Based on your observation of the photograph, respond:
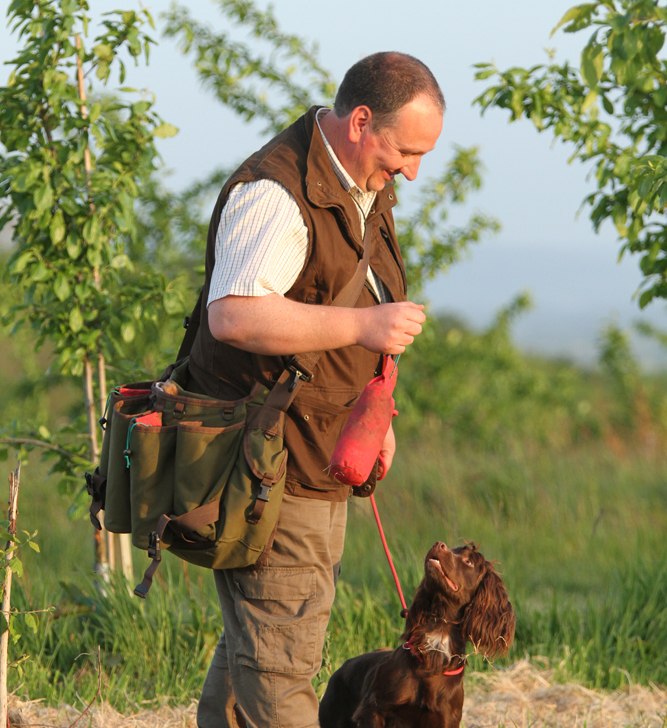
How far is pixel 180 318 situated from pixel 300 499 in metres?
2.34

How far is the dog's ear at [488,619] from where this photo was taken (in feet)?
8.61

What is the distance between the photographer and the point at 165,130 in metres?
3.89

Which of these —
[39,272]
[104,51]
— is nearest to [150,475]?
[39,272]

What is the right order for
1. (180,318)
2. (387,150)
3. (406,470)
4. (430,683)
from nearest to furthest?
(387,150) < (430,683) < (180,318) < (406,470)

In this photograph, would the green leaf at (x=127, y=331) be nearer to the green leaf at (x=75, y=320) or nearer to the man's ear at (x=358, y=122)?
the green leaf at (x=75, y=320)

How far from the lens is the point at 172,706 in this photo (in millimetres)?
3346

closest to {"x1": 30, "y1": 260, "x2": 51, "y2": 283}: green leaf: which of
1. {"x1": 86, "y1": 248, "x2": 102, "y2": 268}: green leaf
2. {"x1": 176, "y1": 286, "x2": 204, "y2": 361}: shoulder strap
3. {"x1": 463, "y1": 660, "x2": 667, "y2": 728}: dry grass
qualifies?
{"x1": 86, "y1": 248, "x2": 102, "y2": 268}: green leaf

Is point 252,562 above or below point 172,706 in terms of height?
above

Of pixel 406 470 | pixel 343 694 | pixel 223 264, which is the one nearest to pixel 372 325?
pixel 223 264

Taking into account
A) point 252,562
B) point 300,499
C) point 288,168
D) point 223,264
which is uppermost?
point 288,168

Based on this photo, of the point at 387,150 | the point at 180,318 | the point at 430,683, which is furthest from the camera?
the point at 180,318

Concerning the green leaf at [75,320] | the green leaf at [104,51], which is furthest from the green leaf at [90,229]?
the green leaf at [104,51]

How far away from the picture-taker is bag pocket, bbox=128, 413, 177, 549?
2.19 meters

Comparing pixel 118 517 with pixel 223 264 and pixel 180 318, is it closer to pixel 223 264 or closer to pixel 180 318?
pixel 223 264
